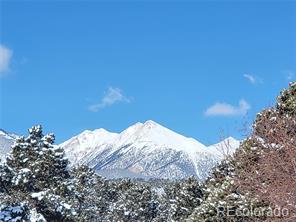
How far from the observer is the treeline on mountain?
48.2ft

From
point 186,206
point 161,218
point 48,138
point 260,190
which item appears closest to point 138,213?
point 161,218

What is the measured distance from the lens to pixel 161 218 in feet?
185

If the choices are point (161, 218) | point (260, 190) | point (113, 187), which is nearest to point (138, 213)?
point (161, 218)

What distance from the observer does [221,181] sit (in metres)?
23.9

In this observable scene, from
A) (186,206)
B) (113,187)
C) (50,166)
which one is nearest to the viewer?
(50,166)

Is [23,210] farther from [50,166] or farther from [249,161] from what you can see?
[249,161]

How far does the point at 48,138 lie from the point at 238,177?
11966 millimetres

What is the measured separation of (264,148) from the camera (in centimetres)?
1841

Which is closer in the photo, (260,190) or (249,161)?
(260,190)

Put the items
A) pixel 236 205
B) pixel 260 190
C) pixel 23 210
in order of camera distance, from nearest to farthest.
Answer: pixel 260 190
pixel 236 205
pixel 23 210

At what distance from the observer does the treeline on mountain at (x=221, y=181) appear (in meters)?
14.7

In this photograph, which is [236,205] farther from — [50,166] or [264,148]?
[50,166]

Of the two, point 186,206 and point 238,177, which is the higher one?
point 186,206

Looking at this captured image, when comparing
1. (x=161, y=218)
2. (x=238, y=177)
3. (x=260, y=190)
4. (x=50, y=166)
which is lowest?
(x=260, y=190)
